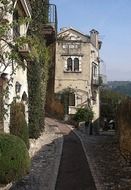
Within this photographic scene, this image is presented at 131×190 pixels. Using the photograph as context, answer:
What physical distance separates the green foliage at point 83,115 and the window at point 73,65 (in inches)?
239

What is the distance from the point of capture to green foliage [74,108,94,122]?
42.7 metres

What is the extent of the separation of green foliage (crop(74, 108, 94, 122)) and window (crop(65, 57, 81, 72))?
6.07m

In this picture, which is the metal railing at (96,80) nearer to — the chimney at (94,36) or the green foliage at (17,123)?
the chimney at (94,36)

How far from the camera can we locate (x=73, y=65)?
160 ft

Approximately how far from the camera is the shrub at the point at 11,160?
11367mm

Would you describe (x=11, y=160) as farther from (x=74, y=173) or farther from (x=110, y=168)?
(x=110, y=168)

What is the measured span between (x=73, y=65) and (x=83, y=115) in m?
7.64

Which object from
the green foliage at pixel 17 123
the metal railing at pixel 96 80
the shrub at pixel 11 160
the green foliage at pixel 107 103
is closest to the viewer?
the shrub at pixel 11 160

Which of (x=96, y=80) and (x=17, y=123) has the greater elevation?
(x=96, y=80)

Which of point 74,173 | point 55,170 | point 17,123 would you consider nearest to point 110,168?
point 74,173

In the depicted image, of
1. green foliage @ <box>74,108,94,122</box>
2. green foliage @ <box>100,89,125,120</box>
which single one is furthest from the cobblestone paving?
green foliage @ <box>100,89,125,120</box>

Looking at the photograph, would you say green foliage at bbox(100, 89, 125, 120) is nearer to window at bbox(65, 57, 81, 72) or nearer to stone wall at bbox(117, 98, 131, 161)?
window at bbox(65, 57, 81, 72)

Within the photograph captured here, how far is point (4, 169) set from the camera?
11367 millimetres

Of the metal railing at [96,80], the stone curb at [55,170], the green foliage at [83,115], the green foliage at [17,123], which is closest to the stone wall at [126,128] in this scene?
the stone curb at [55,170]
